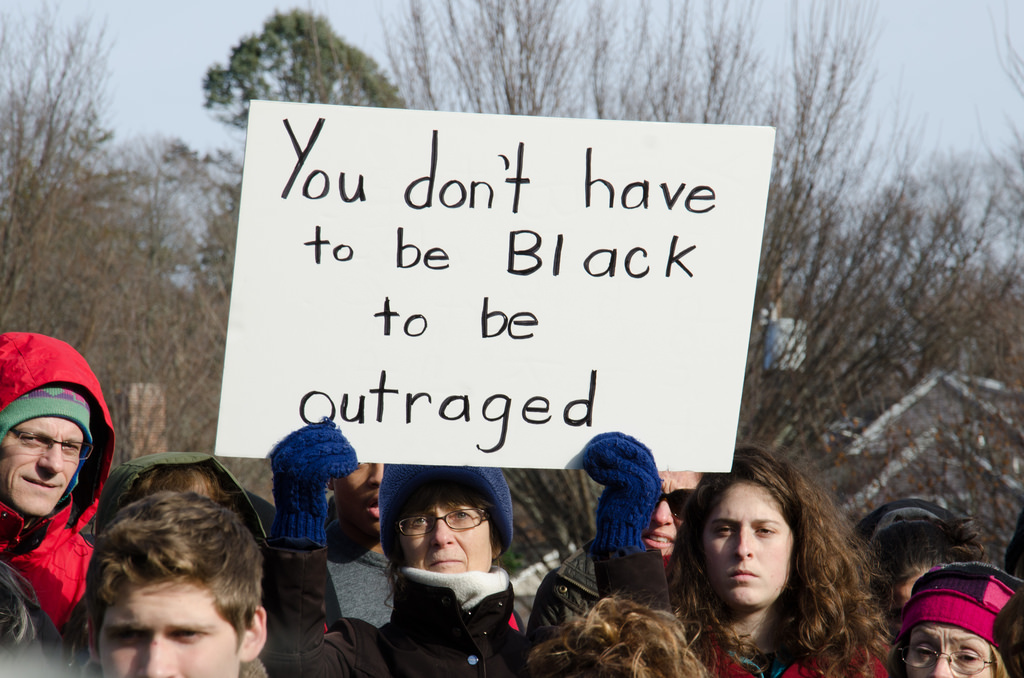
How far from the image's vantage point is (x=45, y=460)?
8.78ft

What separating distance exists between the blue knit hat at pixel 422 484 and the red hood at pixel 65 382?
98 cm

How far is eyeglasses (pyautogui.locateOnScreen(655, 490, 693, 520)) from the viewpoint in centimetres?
312

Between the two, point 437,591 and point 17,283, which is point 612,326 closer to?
point 437,591

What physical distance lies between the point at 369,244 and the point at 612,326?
0.67 metres

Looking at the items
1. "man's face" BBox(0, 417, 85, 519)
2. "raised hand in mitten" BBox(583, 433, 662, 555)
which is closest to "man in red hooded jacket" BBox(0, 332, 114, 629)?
"man's face" BBox(0, 417, 85, 519)

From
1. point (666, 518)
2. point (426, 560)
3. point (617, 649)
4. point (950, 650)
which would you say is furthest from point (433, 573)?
point (950, 650)

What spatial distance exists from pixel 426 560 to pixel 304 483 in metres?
0.51

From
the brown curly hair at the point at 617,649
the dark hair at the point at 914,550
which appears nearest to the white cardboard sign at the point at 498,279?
the brown curly hair at the point at 617,649

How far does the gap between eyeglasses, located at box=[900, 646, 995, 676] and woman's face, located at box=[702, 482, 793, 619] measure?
1.23 feet

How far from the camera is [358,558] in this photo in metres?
3.11

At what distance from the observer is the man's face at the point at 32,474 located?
8.67 feet

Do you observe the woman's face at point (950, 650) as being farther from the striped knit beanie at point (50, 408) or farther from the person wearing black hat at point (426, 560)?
the striped knit beanie at point (50, 408)

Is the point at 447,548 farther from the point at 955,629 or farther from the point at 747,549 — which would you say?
the point at 955,629

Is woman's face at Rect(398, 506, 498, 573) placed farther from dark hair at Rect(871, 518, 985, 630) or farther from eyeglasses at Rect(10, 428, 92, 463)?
dark hair at Rect(871, 518, 985, 630)
